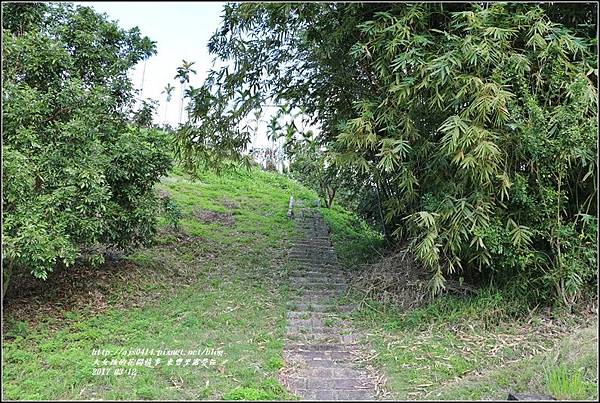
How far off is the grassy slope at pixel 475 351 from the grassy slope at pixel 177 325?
3.15ft

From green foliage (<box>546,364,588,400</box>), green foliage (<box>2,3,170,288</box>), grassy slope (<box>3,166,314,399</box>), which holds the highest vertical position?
green foliage (<box>2,3,170,288</box>)

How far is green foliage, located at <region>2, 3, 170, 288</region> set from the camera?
12.1ft

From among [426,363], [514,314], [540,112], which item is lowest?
[426,363]

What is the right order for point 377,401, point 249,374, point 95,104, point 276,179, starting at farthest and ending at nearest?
point 276,179
point 95,104
point 249,374
point 377,401

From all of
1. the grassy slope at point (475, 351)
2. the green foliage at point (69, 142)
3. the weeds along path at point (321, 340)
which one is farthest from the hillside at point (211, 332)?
the green foliage at point (69, 142)

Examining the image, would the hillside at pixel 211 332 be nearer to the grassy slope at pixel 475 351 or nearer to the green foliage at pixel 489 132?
the grassy slope at pixel 475 351

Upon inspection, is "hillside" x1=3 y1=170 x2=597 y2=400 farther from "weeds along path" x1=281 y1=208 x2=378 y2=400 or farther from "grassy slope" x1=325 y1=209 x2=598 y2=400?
"weeds along path" x1=281 y1=208 x2=378 y2=400

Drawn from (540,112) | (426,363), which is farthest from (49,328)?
(540,112)

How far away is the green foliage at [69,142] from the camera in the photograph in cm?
370

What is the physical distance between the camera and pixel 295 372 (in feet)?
12.0

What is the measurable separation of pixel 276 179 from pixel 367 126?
9.58m

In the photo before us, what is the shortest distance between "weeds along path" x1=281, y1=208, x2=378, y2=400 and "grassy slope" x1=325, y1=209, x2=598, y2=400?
196 millimetres

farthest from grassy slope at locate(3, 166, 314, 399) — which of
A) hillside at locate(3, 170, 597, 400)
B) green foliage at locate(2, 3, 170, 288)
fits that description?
green foliage at locate(2, 3, 170, 288)

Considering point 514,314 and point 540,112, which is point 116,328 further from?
point 540,112
